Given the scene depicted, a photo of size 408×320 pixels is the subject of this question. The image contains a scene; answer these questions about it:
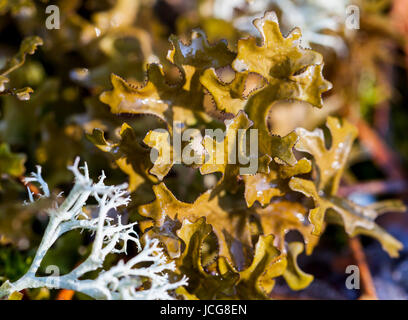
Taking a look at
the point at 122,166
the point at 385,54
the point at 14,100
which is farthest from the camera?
the point at 385,54

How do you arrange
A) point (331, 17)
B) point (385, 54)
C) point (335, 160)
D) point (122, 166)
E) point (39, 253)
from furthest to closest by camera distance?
point (385, 54) < point (331, 17) < point (335, 160) < point (122, 166) < point (39, 253)

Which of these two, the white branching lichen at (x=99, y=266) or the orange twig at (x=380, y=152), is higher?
the orange twig at (x=380, y=152)

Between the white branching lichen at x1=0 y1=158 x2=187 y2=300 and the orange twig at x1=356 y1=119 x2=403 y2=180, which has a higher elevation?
the orange twig at x1=356 y1=119 x2=403 y2=180

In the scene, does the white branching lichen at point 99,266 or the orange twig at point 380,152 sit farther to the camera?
the orange twig at point 380,152

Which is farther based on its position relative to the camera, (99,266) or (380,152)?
(380,152)

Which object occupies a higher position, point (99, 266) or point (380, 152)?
point (380, 152)

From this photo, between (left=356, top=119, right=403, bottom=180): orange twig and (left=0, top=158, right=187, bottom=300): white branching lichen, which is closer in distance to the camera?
(left=0, top=158, right=187, bottom=300): white branching lichen

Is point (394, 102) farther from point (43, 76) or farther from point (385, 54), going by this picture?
point (43, 76)

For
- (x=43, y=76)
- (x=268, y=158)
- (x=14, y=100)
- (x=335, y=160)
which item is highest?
(x=43, y=76)
